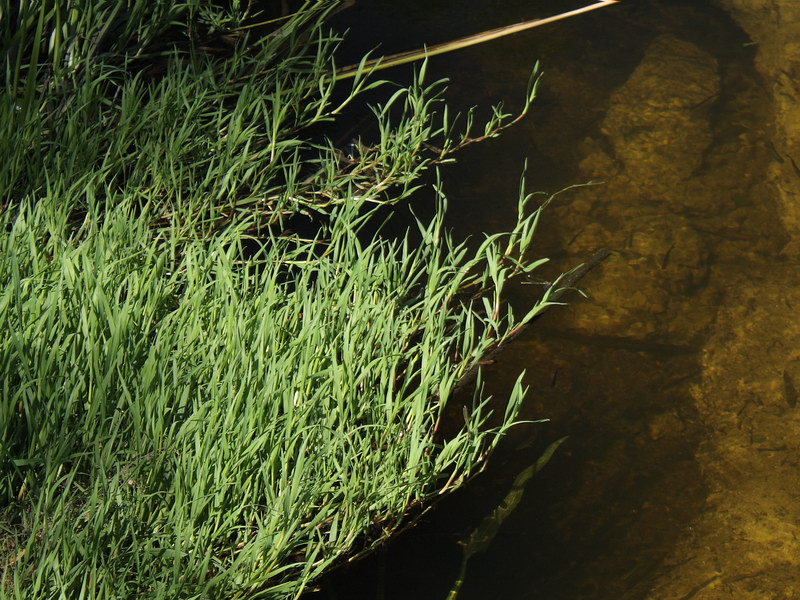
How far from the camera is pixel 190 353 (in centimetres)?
168

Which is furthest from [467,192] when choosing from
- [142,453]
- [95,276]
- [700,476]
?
[142,453]

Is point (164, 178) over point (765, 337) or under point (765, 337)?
over

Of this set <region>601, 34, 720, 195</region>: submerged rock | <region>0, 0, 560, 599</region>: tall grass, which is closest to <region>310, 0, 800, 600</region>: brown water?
<region>601, 34, 720, 195</region>: submerged rock

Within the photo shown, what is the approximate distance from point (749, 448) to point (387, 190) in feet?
4.11

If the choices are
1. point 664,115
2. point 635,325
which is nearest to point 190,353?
point 635,325

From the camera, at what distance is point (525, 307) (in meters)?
2.34

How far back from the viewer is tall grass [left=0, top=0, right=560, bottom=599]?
1417 mm

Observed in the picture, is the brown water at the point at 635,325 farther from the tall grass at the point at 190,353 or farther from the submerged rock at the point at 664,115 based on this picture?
the tall grass at the point at 190,353

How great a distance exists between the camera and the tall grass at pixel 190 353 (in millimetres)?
1417

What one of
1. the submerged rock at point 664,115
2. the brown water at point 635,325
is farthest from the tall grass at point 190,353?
the submerged rock at point 664,115

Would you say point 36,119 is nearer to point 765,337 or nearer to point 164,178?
point 164,178

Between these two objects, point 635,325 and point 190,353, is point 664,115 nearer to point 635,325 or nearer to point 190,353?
point 635,325

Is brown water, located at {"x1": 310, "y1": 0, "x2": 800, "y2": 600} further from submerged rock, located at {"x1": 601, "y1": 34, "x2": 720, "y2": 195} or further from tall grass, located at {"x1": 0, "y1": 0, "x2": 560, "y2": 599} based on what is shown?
tall grass, located at {"x1": 0, "y1": 0, "x2": 560, "y2": 599}

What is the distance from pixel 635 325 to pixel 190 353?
51.0 inches
